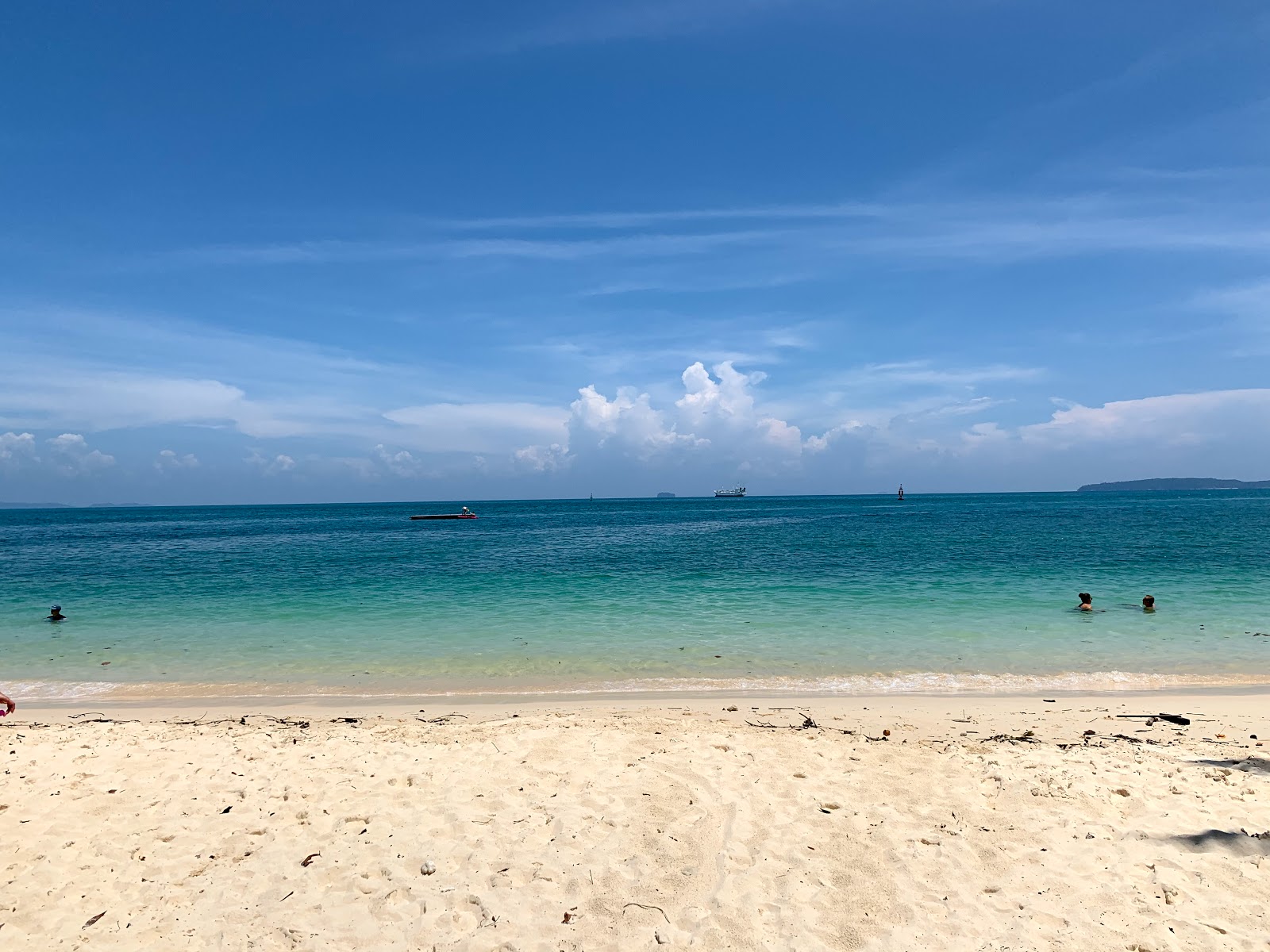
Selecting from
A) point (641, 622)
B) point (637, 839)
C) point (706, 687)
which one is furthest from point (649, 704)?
point (641, 622)

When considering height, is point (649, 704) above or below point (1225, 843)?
below

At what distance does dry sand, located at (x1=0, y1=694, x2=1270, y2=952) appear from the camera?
18.0 feet

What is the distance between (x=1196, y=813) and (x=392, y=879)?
25.9 feet

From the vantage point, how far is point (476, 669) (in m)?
15.3

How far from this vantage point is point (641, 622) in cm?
2005

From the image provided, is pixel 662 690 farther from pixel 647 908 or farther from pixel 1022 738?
pixel 647 908

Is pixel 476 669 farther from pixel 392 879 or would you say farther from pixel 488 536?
pixel 488 536

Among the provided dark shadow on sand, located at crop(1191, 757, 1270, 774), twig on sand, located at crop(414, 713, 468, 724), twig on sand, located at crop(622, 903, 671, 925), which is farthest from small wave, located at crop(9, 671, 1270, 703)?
twig on sand, located at crop(622, 903, 671, 925)

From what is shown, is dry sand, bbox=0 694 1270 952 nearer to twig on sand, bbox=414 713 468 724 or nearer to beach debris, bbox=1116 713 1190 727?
beach debris, bbox=1116 713 1190 727

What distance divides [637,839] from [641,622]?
43.5 ft

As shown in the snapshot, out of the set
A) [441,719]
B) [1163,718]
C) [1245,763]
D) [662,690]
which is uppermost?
[1245,763]

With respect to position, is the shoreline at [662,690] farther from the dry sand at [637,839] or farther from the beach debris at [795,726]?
the dry sand at [637,839]

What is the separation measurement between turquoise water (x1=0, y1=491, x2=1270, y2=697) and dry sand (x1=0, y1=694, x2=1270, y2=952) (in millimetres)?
4595

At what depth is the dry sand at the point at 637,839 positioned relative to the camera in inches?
216
